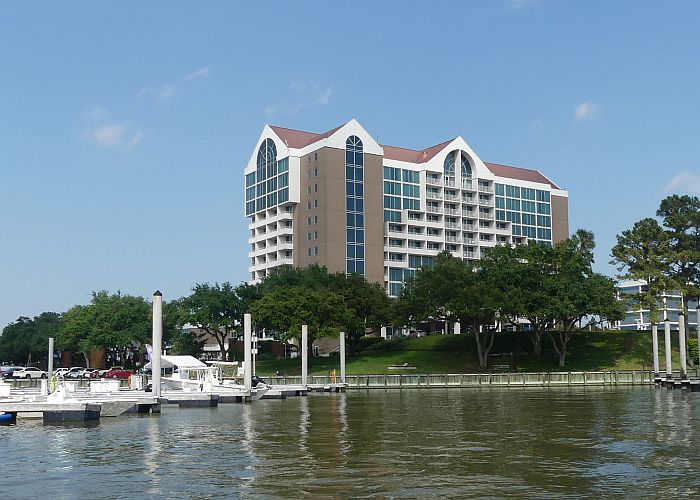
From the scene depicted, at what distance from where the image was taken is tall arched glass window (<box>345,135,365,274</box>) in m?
166

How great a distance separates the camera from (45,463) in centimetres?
2909

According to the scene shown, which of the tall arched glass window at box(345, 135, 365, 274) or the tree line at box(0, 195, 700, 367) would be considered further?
the tall arched glass window at box(345, 135, 365, 274)

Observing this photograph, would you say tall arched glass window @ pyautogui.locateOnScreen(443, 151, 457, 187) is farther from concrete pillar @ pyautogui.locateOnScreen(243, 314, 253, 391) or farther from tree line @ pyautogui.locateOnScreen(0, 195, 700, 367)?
concrete pillar @ pyautogui.locateOnScreen(243, 314, 253, 391)

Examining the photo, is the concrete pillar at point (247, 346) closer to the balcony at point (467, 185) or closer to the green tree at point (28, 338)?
the green tree at point (28, 338)

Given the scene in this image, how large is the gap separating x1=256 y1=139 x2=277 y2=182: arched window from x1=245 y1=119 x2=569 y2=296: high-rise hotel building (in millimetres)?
202

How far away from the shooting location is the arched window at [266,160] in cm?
17650

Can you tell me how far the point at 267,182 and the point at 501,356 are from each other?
256 feet

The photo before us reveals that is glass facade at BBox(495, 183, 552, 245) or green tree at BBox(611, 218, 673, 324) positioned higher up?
glass facade at BBox(495, 183, 552, 245)

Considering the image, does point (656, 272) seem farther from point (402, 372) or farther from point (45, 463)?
point (45, 463)

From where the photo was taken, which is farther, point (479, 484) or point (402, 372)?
point (402, 372)

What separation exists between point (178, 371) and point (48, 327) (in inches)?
3543

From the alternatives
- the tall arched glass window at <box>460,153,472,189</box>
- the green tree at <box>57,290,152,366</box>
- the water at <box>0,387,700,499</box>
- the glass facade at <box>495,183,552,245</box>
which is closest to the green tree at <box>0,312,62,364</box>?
the green tree at <box>57,290,152,366</box>

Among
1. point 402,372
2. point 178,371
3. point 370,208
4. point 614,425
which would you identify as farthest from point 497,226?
point 614,425

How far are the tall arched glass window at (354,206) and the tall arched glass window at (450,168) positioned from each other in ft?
74.0
